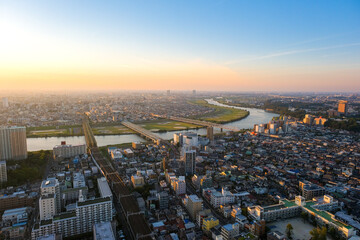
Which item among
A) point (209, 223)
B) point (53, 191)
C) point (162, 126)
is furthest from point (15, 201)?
point (162, 126)

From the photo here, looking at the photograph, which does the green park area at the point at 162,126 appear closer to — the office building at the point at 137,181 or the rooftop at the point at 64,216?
the office building at the point at 137,181

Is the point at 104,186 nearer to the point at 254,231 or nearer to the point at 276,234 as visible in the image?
the point at 254,231

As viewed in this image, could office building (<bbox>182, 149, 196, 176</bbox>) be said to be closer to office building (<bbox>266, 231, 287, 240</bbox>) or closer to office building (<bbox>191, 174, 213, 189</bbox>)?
office building (<bbox>191, 174, 213, 189</bbox>)

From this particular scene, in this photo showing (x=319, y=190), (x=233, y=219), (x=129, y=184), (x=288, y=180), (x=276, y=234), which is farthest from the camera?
(x=288, y=180)

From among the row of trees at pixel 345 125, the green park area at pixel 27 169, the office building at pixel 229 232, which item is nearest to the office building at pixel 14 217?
the green park area at pixel 27 169

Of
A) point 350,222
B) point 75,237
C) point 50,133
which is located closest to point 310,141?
point 350,222

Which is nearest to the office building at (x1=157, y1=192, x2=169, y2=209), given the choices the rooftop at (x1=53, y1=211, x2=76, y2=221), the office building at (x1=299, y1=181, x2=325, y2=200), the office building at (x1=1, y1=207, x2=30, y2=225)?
the rooftop at (x1=53, y1=211, x2=76, y2=221)
